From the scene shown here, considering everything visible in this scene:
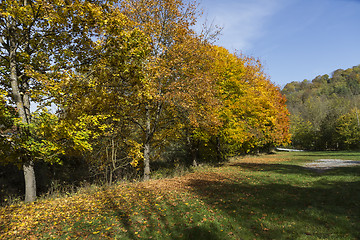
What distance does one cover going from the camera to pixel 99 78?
9953 mm

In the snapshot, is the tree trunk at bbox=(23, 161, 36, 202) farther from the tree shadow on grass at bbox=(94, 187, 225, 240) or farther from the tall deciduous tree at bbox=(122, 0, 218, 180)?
the tall deciduous tree at bbox=(122, 0, 218, 180)

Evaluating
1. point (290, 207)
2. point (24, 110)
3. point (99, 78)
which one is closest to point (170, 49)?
point (99, 78)

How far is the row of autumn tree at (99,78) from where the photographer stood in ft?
24.5

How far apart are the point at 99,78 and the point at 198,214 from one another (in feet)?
24.1

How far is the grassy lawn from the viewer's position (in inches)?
208

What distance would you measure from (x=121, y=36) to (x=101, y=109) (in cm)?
428

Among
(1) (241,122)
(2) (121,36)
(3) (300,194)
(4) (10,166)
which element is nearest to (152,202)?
(3) (300,194)

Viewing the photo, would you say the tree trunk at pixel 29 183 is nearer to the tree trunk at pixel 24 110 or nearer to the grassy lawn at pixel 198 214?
the tree trunk at pixel 24 110

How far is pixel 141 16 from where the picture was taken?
1251 centimetres

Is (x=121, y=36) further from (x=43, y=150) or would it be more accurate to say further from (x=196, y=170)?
(x=196, y=170)

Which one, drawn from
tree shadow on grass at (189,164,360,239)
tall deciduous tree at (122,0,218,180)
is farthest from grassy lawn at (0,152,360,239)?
tall deciduous tree at (122,0,218,180)

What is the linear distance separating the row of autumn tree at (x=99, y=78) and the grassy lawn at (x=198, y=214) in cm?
211

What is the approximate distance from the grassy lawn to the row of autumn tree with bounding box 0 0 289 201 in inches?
82.9

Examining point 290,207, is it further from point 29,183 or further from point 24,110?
point 24,110
